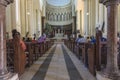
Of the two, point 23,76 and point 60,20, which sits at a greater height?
point 60,20

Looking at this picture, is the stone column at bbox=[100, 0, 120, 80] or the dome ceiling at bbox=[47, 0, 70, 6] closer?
the stone column at bbox=[100, 0, 120, 80]

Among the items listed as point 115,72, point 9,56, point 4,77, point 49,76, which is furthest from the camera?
point 9,56

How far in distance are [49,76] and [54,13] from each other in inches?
1601

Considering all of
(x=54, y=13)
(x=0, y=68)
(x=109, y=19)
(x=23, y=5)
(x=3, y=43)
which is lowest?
(x=0, y=68)

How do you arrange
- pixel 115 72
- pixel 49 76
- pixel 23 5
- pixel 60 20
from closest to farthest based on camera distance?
pixel 115 72, pixel 49 76, pixel 23 5, pixel 60 20

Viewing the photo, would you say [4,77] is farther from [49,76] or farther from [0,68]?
[49,76]

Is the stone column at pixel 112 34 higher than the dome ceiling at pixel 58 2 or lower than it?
lower

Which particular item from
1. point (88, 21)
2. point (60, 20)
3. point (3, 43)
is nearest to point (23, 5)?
point (88, 21)

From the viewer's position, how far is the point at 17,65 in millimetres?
5961

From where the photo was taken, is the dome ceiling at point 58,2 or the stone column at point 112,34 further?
the dome ceiling at point 58,2

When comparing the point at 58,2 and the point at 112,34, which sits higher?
the point at 58,2

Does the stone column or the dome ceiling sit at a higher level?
the dome ceiling

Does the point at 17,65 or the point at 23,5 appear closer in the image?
the point at 17,65

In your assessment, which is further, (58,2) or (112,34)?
(58,2)
